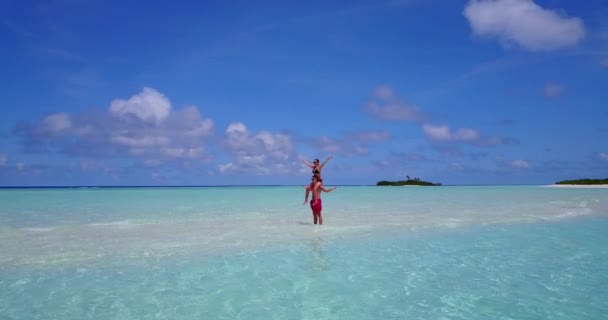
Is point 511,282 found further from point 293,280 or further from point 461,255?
point 293,280

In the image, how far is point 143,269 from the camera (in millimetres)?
9445

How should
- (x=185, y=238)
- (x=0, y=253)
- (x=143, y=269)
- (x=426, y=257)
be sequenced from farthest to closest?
(x=185, y=238) → (x=0, y=253) → (x=426, y=257) → (x=143, y=269)

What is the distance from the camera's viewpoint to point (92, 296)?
7.34 meters

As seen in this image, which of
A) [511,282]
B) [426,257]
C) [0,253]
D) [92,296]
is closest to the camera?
[92,296]

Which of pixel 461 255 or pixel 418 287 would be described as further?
pixel 461 255

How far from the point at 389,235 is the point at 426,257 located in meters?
3.79

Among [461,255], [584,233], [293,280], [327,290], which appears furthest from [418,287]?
[584,233]

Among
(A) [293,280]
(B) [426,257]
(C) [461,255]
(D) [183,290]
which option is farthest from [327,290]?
(C) [461,255]

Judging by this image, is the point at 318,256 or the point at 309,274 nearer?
the point at 309,274

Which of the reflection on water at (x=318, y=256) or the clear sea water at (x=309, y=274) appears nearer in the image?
the clear sea water at (x=309, y=274)

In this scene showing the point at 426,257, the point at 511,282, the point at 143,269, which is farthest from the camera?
the point at 426,257

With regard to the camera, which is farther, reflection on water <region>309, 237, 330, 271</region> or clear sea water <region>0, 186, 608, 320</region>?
reflection on water <region>309, 237, 330, 271</region>

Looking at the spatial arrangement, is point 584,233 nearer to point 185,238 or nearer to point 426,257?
point 426,257

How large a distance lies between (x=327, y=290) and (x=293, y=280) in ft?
3.14
